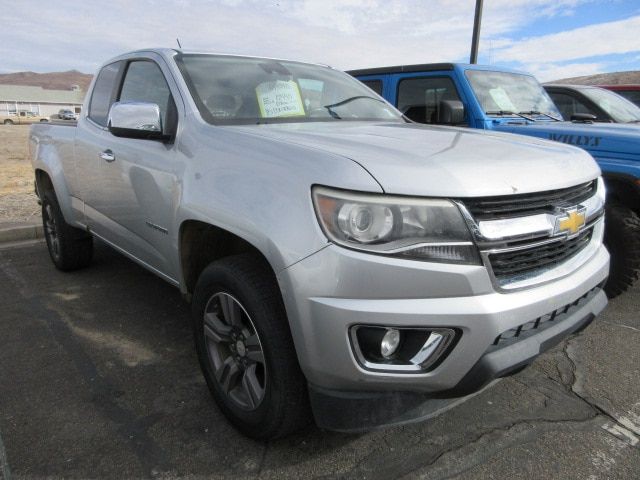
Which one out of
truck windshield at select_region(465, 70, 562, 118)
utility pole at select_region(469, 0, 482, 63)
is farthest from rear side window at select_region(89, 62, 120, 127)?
utility pole at select_region(469, 0, 482, 63)

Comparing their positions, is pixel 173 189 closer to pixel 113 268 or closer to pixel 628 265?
pixel 113 268

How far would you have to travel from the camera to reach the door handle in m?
3.13

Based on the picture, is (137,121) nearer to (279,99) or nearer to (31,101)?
(279,99)

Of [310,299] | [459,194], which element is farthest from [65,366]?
[459,194]

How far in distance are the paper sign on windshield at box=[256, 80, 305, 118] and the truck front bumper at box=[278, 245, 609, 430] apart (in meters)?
1.31

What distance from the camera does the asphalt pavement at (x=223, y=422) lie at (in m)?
Result: 2.07

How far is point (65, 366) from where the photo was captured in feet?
9.45

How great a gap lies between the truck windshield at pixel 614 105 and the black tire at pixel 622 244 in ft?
7.47

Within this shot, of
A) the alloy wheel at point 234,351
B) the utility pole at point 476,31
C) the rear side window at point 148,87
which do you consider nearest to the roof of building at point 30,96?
the utility pole at point 476,31

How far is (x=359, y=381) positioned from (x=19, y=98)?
356 feet

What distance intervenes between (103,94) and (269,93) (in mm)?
1653

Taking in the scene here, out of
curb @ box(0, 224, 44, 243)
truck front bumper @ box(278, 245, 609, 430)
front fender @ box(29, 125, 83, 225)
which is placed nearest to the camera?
truck front bumper @ box(278, 245, 609, 430)

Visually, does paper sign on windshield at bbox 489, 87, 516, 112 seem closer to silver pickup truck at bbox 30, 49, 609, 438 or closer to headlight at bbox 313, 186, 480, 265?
silver pickup truck at bbox 30, 49, 609, 438

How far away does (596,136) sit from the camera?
384 cm
